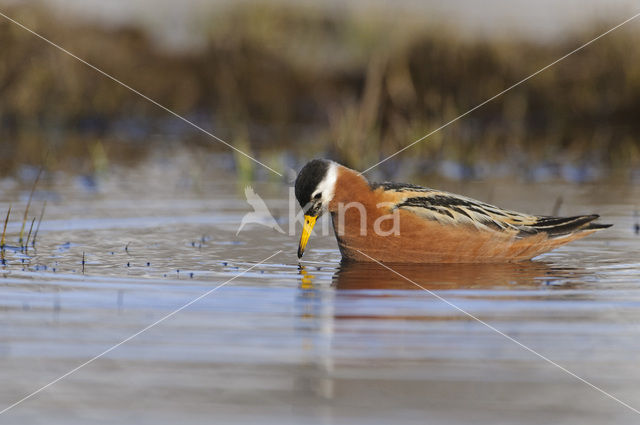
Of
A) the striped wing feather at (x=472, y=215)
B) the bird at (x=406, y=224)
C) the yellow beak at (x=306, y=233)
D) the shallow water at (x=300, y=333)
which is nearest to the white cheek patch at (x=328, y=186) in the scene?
the bird at (x=406, y=224)

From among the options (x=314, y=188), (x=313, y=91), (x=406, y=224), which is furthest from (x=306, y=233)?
(x=313, y=91)

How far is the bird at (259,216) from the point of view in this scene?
36.7ft

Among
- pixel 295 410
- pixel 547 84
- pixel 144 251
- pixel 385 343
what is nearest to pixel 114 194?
pixel 144 251

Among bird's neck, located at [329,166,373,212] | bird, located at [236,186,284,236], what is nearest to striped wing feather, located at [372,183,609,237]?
bird's neck, located at [329,166,373,212]

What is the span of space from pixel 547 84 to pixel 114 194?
15085mm

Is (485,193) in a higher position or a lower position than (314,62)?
lower

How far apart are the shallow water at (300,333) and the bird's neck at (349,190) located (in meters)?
0.51

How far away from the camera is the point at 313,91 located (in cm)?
2836

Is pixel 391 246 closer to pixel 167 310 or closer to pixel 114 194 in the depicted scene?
pixel 167 310

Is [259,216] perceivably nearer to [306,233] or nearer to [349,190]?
[306,233]

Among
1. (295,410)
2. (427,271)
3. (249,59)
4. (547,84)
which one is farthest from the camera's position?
(249,59)

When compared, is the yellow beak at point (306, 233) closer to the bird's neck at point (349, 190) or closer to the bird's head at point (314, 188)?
the bird's head at point (314, 188)

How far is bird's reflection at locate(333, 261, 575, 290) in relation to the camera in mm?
7789

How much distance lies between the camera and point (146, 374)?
17.4ft
